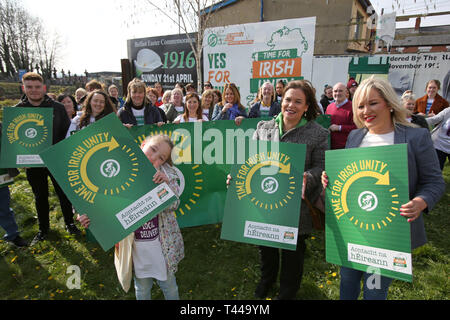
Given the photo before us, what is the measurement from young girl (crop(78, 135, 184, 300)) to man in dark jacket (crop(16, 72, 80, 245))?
7.51 ft

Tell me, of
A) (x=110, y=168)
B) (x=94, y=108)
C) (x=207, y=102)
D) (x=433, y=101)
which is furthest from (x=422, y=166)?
(x=433, y=101)

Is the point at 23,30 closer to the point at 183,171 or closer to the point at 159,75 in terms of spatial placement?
the point at 159,75

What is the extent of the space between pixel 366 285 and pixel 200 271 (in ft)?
6.46

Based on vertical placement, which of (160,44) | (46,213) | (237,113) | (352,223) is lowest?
(46,213)

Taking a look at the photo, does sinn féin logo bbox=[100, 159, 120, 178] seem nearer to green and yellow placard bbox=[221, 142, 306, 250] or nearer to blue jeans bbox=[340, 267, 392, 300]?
green and yellow placard bbox=[221, 142, 306, 250]

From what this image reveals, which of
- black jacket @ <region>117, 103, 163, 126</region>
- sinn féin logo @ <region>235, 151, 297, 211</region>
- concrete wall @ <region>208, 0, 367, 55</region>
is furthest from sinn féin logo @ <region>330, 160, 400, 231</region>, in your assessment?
concrete wall @ <region>208, 0, 367, 55</region>

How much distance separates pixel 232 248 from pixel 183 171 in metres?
1.30

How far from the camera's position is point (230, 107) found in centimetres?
511

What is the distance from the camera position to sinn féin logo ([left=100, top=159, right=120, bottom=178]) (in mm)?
1817

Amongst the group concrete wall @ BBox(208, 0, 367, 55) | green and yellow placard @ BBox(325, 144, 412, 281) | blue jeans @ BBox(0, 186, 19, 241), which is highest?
concrete wall @ BBox(208, 0, 367, 55)

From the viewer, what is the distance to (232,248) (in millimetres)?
3633

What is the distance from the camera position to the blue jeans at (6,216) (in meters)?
3.45

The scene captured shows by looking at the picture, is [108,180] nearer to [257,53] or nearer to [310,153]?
[310,153]
